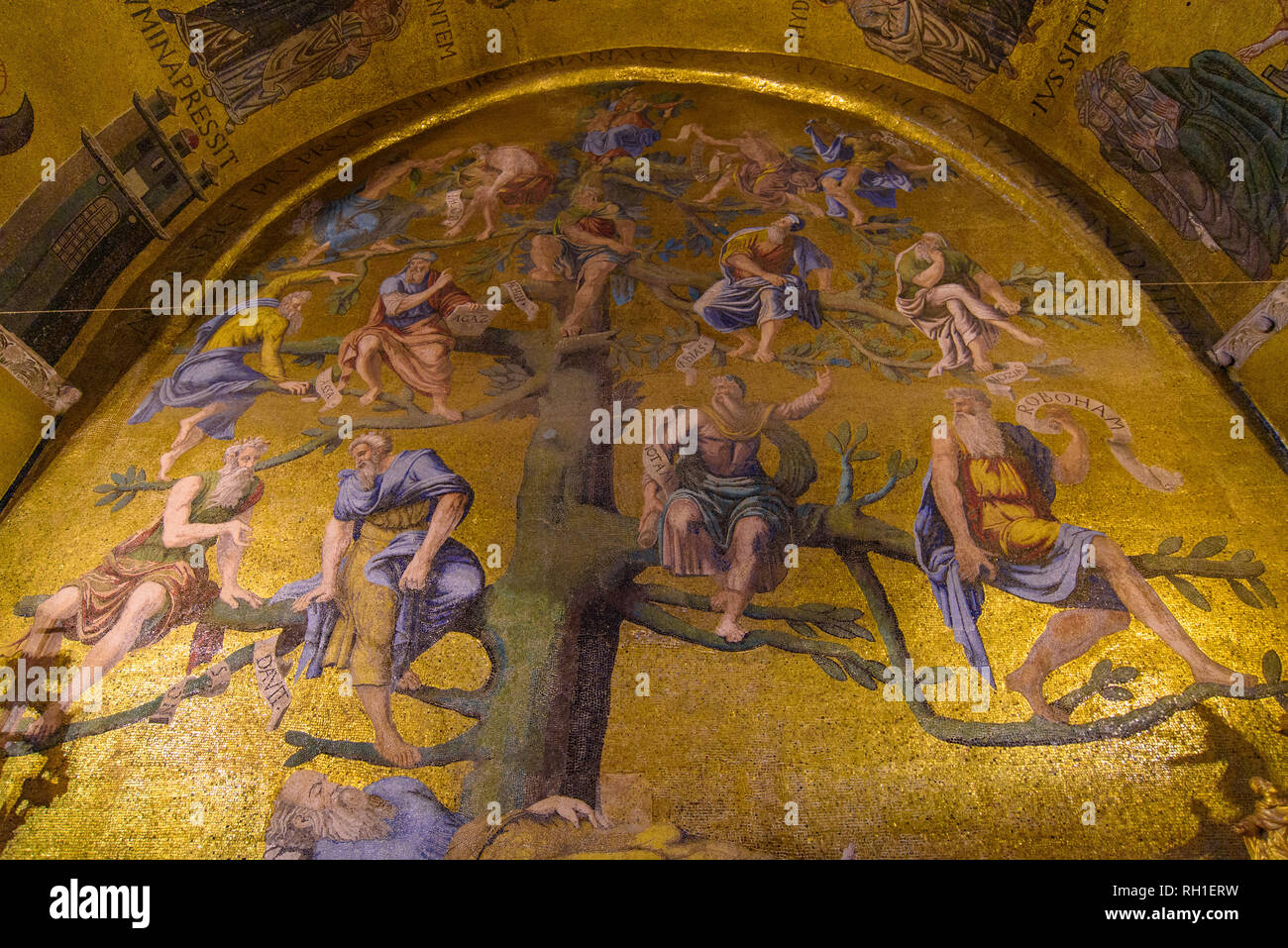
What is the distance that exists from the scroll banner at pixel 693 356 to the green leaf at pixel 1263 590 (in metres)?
3.68

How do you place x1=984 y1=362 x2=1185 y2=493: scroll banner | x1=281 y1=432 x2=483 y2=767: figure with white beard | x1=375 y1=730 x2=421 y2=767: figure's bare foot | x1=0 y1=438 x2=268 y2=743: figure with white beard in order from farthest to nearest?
x1=984 y1=362 x2=1185 y2=493: scroll banner → x1=0 y1=438 x2=268 y2=743: figure with white beard → x1=281 y1=432 x2=483 y2=767: figure with white beard → x1=375 y1=730 x2=421 y2=767: figure's bare foot

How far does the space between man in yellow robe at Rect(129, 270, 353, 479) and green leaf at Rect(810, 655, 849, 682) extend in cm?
416

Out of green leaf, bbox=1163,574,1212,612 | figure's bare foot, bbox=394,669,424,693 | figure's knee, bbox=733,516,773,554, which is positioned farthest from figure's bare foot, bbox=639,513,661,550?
green leaf, bbox=1163,574,1212,612

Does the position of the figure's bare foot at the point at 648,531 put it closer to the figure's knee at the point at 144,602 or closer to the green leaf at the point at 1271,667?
the figure's knee at the point at 144,602

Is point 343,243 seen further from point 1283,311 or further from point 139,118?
point 1283,311

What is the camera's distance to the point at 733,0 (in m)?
9.12

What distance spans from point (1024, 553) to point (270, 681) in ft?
14.9

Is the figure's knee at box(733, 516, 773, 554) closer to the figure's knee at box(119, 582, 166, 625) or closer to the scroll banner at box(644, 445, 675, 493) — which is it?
the scroll banner at box(644, 445, 675, 493)

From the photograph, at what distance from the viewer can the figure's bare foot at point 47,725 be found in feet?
17.1

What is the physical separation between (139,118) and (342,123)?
75.8 inches

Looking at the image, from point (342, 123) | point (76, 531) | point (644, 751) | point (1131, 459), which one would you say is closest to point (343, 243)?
point (342, 123)

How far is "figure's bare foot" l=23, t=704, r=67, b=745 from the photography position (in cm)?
521

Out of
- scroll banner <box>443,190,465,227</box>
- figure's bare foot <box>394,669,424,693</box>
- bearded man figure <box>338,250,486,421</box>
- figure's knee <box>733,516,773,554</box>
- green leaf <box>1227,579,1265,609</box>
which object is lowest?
figure's bare foot <box>394,669,424,693</box>

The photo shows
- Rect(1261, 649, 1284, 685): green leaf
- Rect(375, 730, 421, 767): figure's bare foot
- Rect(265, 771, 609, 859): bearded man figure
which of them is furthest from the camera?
Rect(1261, 649, 1284, 685): green leaf
